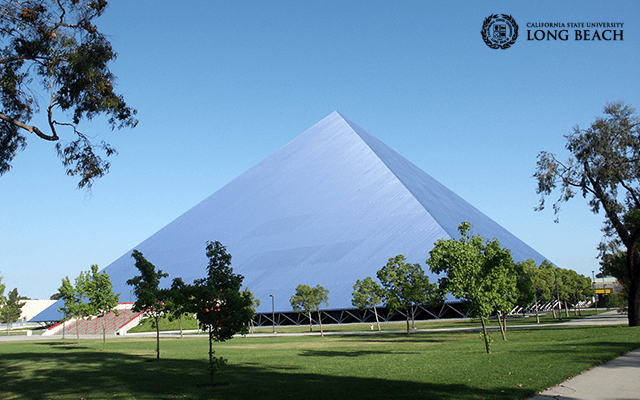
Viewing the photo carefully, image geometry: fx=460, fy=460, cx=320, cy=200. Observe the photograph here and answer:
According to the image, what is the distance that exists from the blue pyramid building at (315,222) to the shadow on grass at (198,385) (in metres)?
39.2

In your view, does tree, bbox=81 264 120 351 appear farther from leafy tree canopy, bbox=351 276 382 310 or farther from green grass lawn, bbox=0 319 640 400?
leafy tree canopy, bbox=351 276 382 310

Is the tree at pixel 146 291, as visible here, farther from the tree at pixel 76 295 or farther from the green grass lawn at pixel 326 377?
the tree at pixel 76 295

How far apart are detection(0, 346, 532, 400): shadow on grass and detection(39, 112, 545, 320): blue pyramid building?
1545 inches

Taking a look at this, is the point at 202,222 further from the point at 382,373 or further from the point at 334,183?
the point at 382,373

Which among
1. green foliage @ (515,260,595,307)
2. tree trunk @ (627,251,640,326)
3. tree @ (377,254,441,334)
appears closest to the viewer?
tree trunk @ (627,251,640,326)

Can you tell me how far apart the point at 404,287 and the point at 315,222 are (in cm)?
3519

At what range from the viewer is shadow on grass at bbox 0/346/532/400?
37.2ft

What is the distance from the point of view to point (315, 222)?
71938 millimetres

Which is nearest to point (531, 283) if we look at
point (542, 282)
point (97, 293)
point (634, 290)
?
point (542, 282)

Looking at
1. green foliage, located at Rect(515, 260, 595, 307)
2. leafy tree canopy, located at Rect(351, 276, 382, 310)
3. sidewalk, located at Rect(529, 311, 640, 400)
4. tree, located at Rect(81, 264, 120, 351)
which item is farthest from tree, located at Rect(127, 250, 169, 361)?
green foliage, located at Rect(515, 260, 595, 307)

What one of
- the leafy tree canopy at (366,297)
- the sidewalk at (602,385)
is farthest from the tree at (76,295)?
the sidewalk at (602,385)

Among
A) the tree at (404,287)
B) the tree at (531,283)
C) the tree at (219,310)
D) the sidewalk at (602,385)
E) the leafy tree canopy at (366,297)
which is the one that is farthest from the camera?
the leafy tree canopy at (366,297)

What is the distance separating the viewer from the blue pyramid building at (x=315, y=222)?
200 feet

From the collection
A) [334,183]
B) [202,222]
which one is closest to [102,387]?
[334,183]
